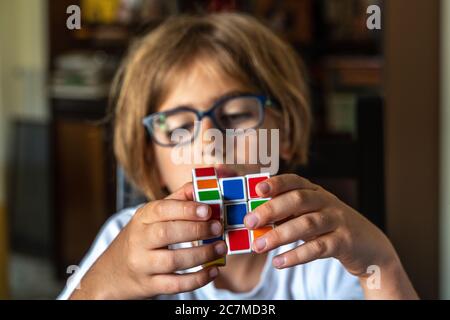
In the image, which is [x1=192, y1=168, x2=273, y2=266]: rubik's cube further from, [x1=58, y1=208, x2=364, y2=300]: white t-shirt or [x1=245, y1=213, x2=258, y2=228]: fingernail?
[x1=58, y1=208, x2=364, y2=300]: white t-shirt

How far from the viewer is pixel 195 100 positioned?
54cm

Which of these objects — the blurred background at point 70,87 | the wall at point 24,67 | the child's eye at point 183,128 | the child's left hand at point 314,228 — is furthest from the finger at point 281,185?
the wall at point 24,67

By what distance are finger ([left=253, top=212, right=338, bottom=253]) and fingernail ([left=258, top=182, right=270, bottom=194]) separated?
2 centimetres

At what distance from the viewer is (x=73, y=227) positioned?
207 cm

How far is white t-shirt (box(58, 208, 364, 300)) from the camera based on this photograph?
500 mm

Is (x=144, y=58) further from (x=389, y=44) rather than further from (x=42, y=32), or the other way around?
(x=42, y=32)

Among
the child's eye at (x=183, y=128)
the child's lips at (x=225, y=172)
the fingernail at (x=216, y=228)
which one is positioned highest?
the child's eye at (x=183, y=128)

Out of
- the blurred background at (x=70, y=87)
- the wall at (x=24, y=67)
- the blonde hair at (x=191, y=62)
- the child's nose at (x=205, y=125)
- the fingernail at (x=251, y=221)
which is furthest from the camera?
the wall at (x=24, y=67)

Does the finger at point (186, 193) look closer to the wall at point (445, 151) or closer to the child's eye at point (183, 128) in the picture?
the child's eye at point (183, 128)

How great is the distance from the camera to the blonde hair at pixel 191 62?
0.59 m

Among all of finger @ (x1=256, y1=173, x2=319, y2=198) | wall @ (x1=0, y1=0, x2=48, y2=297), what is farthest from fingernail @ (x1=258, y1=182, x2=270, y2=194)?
wall @ (x1=0, y1=0, x2=48, y2=297)

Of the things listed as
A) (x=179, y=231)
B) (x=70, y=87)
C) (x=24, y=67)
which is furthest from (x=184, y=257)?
(x=24, y=67)

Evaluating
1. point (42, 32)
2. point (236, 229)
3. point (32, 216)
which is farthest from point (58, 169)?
point (236, 229)
